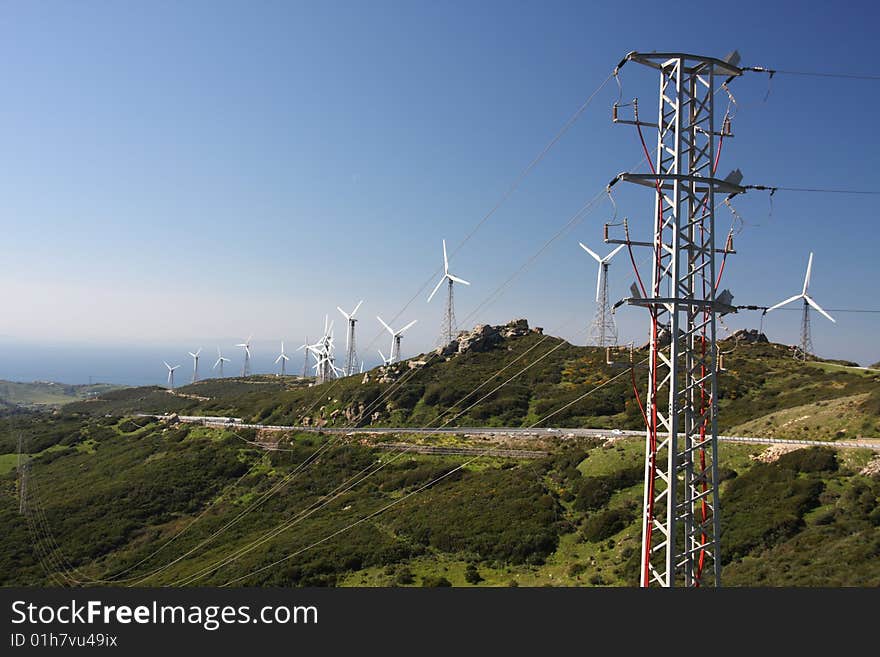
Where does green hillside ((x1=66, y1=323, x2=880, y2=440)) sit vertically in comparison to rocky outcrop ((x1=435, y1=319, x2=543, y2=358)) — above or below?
below

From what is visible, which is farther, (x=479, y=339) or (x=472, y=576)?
(x=479, y=339)

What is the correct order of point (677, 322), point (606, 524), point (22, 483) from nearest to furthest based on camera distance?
point (677, 322)
point (606, 524)
point (22, 483)

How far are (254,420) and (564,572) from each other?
64.0 meters

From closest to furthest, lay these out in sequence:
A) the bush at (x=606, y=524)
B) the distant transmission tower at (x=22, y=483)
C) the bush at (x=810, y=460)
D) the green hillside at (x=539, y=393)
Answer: the bush at (x=606, y=524)
the bush at (x=810, y=460)
the green hillside at (x=539, y=393)
the distant transmission tower at (x=22, y=483)

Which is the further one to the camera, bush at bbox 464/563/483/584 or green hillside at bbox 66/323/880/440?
green hillside at bbox 66/323/880/440

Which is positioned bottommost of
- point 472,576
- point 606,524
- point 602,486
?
point 472,576

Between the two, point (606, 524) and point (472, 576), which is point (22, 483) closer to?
point (472, 576)

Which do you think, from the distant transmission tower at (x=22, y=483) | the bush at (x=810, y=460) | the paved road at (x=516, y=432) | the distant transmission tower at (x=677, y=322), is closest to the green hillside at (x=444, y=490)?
the bush at (x=810, y=460)

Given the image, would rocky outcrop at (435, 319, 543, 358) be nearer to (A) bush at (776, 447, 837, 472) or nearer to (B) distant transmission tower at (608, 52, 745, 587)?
(A) bush at (776, 447, 837, 472)

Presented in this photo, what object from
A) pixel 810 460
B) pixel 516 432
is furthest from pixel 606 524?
pixel 516 432

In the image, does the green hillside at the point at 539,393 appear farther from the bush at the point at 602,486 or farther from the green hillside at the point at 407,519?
the bush at the point at 602,486

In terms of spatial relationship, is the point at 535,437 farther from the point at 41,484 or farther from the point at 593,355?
the point at 41,484

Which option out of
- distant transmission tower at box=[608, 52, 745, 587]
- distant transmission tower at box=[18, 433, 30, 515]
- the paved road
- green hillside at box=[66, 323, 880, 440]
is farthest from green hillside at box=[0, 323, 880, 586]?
distant transmission tower at box=[608, 52, 745, 587]

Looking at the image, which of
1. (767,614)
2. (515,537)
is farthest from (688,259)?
(515,537)
